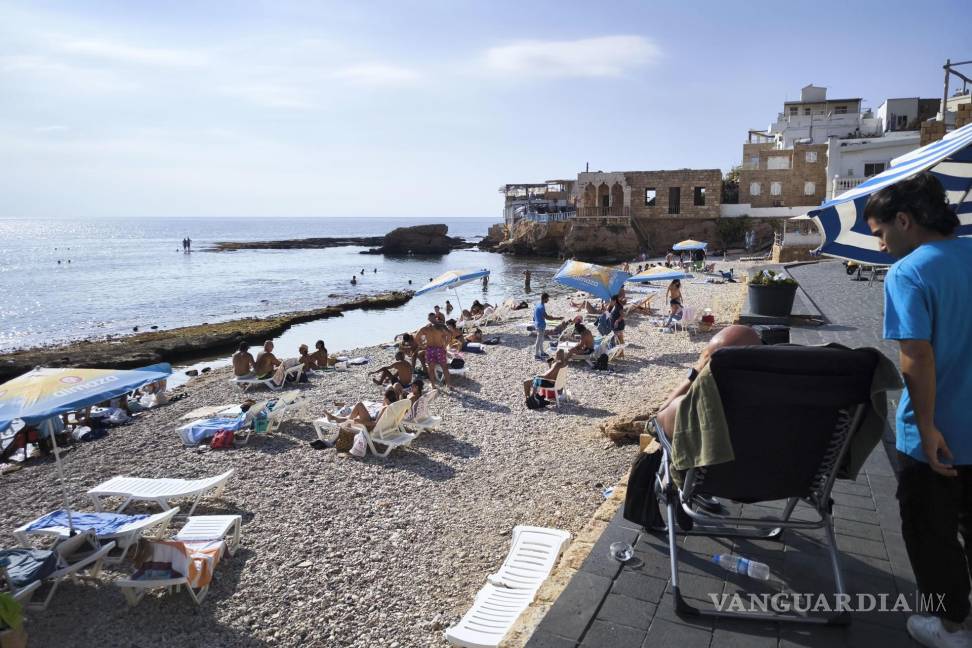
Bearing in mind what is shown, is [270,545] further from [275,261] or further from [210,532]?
[275,261]

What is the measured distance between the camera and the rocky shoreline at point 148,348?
17.3m

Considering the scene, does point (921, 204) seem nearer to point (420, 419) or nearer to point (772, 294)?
point (420, 419)

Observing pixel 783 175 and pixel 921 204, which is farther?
pixel 783 175

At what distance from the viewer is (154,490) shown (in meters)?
5.93

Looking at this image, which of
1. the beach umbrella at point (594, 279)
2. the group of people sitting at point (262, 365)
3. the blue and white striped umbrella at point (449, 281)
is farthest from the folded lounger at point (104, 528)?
the blue and white striped umbrella at point (449, 281)

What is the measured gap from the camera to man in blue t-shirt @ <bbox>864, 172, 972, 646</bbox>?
2.03 meters

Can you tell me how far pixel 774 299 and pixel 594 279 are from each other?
4.82 m

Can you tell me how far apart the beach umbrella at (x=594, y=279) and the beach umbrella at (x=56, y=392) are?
32.7 ft

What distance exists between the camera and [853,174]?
3406 centimetres

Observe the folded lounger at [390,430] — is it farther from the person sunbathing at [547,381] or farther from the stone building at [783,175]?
the stone building at [783,175]

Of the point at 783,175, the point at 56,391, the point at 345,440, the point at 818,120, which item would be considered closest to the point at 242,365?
the point at 345,440

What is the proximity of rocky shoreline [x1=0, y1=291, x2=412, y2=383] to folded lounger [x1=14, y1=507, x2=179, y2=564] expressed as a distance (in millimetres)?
13940

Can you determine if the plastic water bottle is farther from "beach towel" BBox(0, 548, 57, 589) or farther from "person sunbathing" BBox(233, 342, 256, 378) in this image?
"person sunbathing" BBox(233, 342, 256, 378)

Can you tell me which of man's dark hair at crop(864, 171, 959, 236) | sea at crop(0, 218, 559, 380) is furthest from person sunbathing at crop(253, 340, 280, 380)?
man's dark hair at crop(864, 171, 959, 236)
